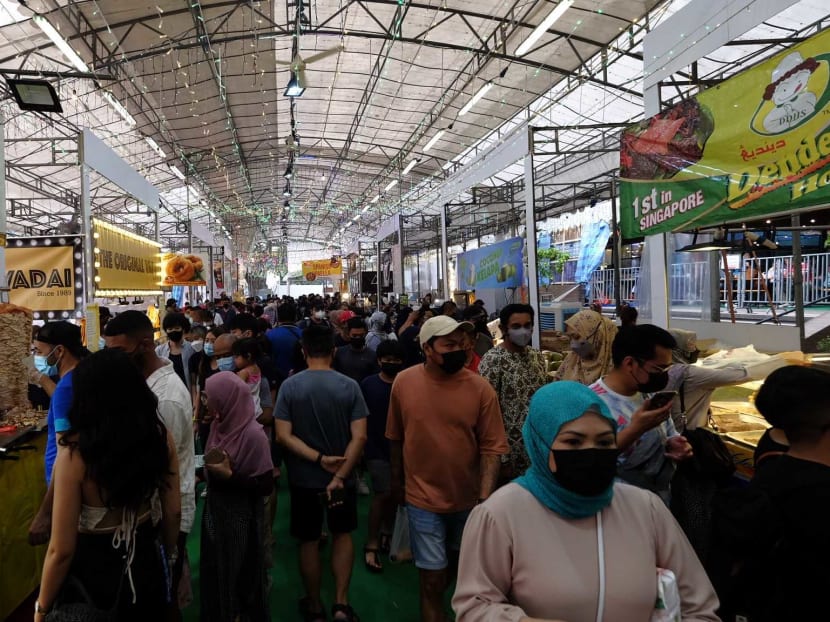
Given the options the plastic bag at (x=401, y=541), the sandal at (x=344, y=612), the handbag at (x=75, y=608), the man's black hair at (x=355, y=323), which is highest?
the man's black hair at (x=355, y=323)

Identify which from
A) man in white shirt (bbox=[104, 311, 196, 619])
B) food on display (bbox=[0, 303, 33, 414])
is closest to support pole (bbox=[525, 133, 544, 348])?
food on display (bbox=[0, 303, 33, 414])

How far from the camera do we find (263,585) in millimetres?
2709

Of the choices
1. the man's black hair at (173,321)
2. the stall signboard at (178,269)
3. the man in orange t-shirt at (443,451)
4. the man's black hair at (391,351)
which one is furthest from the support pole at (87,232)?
the man in orange t-shirt at (443,451)

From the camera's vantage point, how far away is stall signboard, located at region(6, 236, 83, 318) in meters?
5.98

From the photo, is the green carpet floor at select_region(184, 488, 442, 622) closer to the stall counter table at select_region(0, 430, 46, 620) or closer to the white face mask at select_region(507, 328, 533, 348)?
the stall counter table at select_region(0, 430, 46, 620)

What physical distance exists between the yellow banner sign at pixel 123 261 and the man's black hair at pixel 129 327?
5013mm

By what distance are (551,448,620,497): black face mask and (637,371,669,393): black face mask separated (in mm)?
1029

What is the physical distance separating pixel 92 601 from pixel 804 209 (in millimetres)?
4234

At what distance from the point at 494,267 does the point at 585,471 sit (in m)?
9.04

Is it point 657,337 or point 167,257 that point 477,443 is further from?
point 167,257

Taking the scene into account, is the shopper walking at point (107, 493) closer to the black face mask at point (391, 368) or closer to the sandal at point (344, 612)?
the sandal at point (344, 612)

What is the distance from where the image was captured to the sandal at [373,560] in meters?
3.61

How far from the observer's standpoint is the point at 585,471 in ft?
4.25

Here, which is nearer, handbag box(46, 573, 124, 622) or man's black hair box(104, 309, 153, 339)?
handbag box(46, 573, 124, 622)
